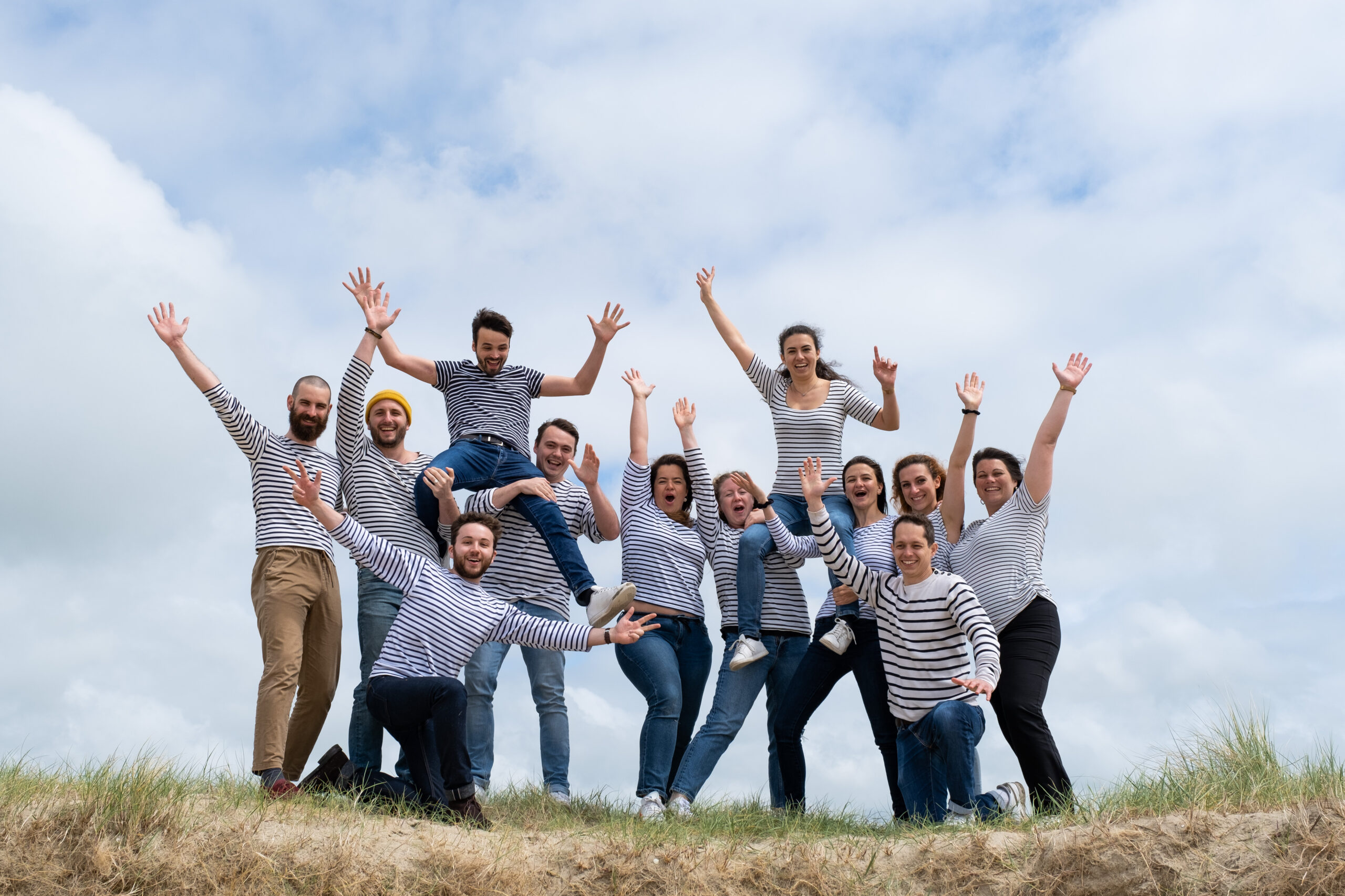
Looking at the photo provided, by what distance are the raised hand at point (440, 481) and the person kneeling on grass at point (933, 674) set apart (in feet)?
11.4

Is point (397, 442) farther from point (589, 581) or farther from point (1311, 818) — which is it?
point (1311, 818)

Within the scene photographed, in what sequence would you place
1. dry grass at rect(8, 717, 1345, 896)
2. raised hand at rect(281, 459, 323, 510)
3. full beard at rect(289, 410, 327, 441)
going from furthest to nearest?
full beard at rect(289, 410, 327, 441) → raised hand at rect(281, 459, 323, 510) → dry grass at rect(8, 717, 1345, 896)

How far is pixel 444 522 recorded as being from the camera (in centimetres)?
942

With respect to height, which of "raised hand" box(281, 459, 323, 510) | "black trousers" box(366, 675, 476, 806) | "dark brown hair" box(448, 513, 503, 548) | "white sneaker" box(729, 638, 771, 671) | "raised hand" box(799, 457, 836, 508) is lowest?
"black trousers" box(366, 675, 476, 806)

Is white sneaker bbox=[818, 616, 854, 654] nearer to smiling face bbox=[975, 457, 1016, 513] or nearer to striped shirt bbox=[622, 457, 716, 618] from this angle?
striped shirt bbox=[622, 457, 716, 618]

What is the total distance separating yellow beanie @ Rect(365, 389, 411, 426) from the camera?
9.92 metres

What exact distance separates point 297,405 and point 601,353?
9.72 ft

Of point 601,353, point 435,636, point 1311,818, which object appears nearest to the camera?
point 1311,818

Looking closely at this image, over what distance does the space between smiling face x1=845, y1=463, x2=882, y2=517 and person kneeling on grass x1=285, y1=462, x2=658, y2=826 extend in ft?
8.07

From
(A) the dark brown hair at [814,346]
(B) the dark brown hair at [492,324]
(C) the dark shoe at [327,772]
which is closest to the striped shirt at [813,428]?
(A) the dark brown hair at [814,346]

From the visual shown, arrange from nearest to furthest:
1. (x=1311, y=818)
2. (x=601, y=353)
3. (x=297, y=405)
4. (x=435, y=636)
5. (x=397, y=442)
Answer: (x=1311, y=818) < (x=435, y=636) < (x=297, y=405) < (x=397, y=442) < (x=601, y=353)

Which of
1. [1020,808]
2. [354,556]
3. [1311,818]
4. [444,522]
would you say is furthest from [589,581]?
[1311,818]

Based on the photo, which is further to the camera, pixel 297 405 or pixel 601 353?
pixel 601 353

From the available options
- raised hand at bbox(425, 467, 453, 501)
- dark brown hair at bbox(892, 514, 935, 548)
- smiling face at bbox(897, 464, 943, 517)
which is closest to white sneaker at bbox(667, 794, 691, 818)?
dark brown hair at bbox(892, 514, 935, 548)
